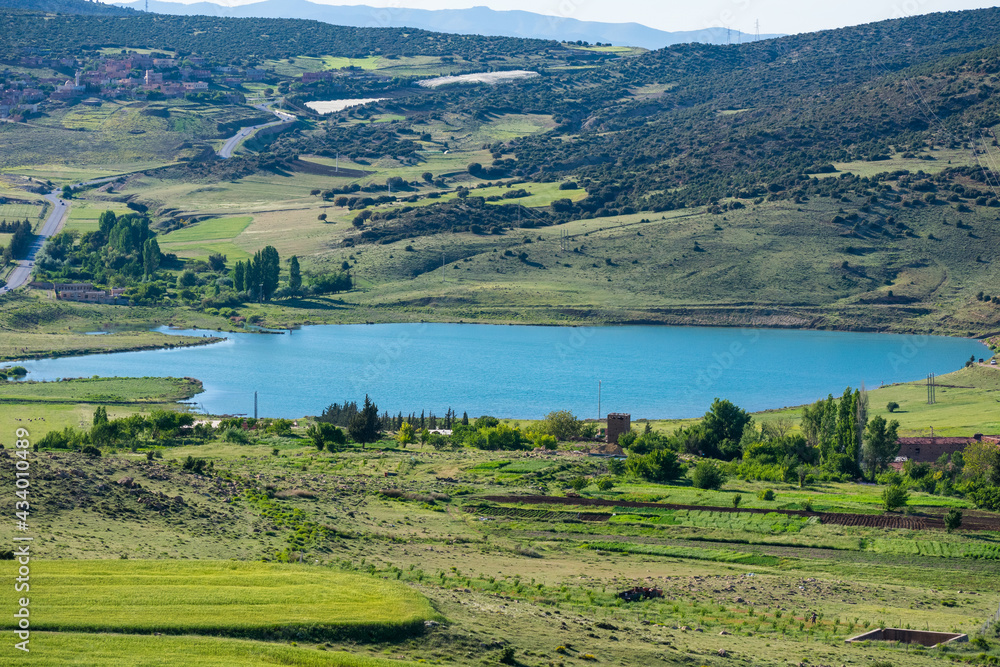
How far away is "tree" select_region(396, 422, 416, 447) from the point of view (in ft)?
202

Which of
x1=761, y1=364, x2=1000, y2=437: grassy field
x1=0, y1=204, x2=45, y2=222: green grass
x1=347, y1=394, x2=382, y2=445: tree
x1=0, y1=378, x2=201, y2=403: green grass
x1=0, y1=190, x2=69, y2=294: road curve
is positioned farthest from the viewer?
x1=0, y1=204, x2=45, y2=222: green grass

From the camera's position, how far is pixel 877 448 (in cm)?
5462

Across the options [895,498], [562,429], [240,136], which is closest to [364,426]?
[562,429]

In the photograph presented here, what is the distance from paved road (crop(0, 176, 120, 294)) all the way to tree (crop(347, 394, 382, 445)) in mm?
63198

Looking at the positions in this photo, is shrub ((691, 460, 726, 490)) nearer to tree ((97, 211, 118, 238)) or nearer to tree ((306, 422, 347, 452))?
tree ((306, 422, 347, 452))

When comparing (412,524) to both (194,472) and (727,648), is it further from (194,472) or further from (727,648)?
(727,648)

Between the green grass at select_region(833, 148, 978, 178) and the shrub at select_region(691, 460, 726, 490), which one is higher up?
the green grass at select_region(833, 148, 978, 178)

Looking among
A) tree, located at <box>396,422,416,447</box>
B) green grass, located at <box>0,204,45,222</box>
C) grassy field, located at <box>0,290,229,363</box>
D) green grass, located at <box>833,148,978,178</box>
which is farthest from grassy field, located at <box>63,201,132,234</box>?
green grass, located at <box>833,148,978,178</box>

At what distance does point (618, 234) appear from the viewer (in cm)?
12850

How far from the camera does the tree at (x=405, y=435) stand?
61.7 metres

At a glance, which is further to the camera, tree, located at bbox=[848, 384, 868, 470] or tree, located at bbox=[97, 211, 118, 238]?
tree, located at bbox=[97, 211, 118, 238]

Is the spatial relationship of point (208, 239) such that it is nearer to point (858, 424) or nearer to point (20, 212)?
point (20, 212)

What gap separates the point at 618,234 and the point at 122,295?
52.8 m

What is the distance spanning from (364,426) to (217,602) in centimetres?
3372
